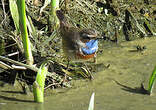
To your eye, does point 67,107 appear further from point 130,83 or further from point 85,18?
point 85,18

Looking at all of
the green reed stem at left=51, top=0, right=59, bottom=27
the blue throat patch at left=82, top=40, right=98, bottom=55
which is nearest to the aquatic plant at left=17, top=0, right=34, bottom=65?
the blue throat patch at left=82, top=40, right=98, bottom=55

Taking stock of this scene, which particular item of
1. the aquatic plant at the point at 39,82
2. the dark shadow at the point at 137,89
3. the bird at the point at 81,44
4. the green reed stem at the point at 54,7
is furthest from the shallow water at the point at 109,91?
the green reed stem at the point at 54,7

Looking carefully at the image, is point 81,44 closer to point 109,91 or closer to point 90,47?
point 90,47

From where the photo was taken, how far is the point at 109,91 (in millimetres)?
4820

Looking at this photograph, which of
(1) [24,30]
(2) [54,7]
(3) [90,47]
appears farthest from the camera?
(2) [54,7]

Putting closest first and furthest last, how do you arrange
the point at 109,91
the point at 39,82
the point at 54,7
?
the point at 39,82
the point at 109,91
the point at 54,7

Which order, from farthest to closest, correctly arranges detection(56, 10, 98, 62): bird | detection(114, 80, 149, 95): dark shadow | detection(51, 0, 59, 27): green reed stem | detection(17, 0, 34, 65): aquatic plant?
1. detection(51, 0, 59, 27): green reed stem
2. detection(56, 10, 98, 62): bird
3. detection(114, 80, 149, 95): dark shadow
4. detection(17, 0, 34, 65): aquatic plant

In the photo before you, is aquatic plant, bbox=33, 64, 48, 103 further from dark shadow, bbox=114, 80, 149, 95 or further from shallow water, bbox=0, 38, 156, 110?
dark shadow, bbox=114, 80, 149, 95

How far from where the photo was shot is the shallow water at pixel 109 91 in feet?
14.1

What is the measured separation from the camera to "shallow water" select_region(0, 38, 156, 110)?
4289 mm

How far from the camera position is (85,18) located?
6625 millimetres

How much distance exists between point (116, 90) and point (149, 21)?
9.46 ft

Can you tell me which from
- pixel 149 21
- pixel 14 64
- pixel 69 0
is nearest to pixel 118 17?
pixel 149 21

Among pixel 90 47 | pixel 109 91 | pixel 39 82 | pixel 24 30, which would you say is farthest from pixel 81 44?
pixel 39 82
